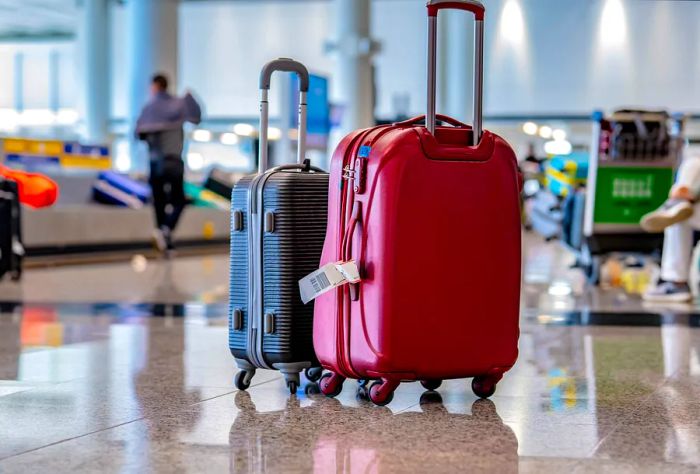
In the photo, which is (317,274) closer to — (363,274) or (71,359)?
(363,274)

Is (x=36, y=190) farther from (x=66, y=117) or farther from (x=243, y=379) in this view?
(x=66, y=117)

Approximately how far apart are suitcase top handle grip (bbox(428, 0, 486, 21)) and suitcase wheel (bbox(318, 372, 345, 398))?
1.12 meters

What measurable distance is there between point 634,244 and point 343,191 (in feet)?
19.8

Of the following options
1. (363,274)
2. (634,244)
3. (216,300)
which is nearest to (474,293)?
(363,274)

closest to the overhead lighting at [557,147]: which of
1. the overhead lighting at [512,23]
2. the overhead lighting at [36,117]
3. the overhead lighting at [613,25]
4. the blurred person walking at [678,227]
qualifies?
the overhead lighting at [36,117]

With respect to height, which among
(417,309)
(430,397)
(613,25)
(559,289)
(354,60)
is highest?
(354,60)

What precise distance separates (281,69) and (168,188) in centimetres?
928

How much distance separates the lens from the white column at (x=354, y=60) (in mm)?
20828

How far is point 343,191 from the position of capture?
319 centimetres

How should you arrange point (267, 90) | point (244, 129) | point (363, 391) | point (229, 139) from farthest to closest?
1. point (229, 139)
2. point (244, 129)
3. point (267, 90)
4. point (363, 391)

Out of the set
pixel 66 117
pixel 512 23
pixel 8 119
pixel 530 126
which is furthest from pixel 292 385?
pixel 8 119

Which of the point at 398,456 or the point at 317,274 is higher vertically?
the point at 317,274

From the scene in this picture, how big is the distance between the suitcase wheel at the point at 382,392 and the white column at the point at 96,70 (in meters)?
33.6

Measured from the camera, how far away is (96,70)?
1437 inches
